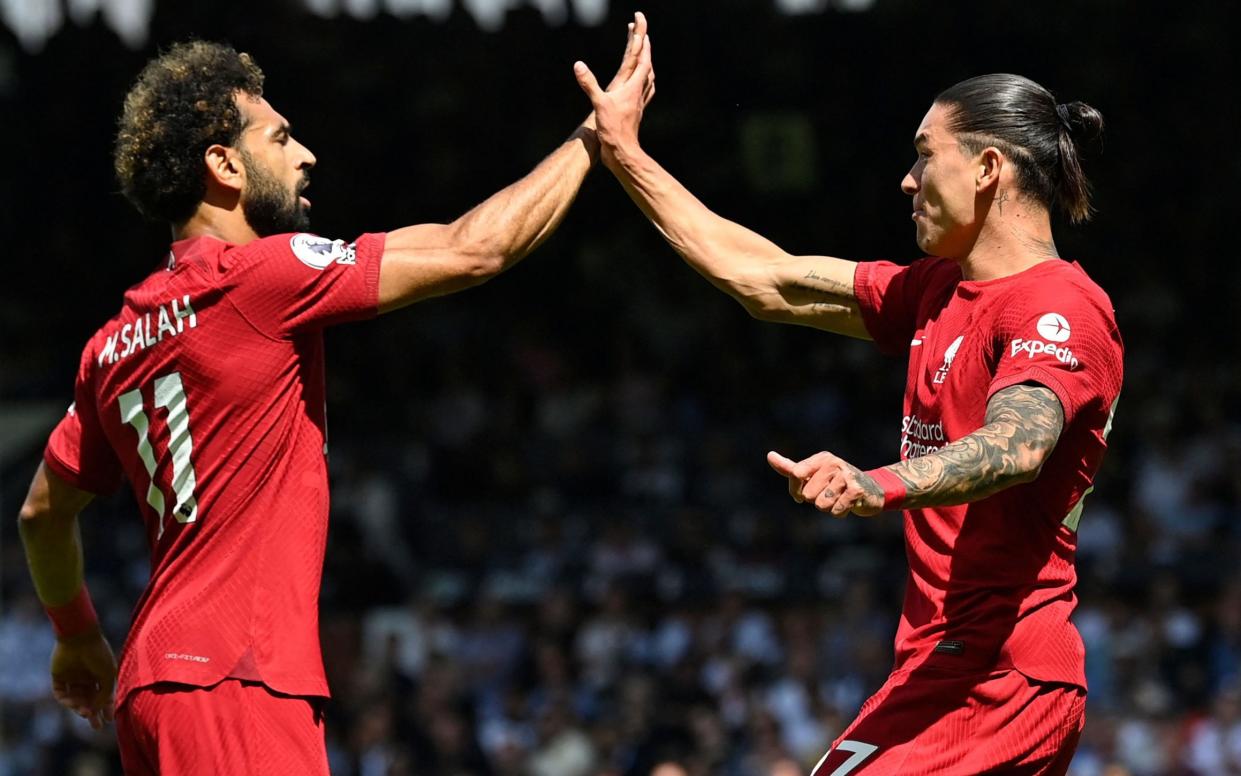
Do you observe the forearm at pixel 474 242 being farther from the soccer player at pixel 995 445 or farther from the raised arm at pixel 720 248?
the soccer player at pixel 995 445

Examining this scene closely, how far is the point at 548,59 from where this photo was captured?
16.0 m

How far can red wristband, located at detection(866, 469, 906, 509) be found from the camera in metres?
3.31

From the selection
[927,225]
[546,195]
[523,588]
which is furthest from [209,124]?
[523,588]

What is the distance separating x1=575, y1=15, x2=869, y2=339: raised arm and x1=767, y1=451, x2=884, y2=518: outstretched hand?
1434 mm

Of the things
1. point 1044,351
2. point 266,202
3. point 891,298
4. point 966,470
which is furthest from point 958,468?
point 266,202

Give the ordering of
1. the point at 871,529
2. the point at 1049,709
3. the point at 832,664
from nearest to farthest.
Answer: the point at 1049,709 < the point at 832,664 < the point at 871,529

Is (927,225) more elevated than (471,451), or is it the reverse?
(927,225)

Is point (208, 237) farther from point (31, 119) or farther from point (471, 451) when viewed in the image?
point (31, 119)

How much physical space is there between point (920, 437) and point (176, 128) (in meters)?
1.94

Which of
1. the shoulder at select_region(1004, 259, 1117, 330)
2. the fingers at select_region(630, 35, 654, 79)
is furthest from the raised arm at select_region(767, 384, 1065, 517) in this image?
the fingers at select_region(630, 35, 654, 79)

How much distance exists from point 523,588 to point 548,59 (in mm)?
5377

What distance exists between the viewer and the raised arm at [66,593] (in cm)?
441

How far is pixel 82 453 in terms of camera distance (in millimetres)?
4297

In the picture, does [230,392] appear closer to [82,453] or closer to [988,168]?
[82,453]
